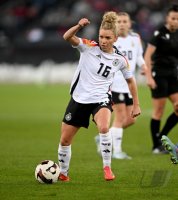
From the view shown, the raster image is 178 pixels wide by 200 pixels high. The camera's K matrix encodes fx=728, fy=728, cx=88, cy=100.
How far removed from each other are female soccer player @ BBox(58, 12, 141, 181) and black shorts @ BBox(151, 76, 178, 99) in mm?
3539


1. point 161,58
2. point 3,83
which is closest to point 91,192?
point 161,58

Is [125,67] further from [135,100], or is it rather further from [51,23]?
[51,23]

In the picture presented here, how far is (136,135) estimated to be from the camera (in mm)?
16219

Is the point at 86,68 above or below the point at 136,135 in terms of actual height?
above

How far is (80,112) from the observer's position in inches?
370

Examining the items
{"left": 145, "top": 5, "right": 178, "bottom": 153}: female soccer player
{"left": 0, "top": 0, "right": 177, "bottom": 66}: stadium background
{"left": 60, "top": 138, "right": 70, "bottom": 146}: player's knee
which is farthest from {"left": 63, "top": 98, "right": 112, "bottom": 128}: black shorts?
{"left": 0, "top": 0, "right": 177, "bottom": 66}: stadium background

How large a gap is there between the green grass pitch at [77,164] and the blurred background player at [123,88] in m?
0.45

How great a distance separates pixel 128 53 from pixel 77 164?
2465mm

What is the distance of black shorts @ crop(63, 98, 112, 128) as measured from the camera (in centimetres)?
937

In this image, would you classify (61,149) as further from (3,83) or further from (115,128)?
(3,83)

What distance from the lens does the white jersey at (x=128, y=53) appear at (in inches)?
496

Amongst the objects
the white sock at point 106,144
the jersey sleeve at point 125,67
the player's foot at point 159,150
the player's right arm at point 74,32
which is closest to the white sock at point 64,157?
the white sock at point 106,144

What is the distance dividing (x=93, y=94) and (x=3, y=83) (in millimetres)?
26035

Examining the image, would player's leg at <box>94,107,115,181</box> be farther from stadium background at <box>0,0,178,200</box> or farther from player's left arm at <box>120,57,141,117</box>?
player's left arm at <box>120,57,141,117</box>
